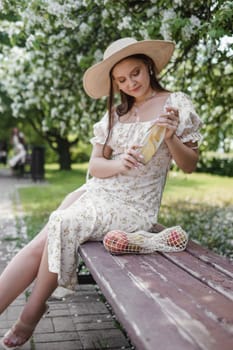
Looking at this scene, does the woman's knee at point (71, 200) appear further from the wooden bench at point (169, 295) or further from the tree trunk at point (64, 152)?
the tree trunk at point (64, 152)

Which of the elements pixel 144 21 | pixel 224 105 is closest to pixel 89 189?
pixel 144 21

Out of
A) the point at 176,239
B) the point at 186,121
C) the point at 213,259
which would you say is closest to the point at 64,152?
the point at 186,121

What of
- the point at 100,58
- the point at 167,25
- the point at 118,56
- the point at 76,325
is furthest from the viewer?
the point at 100,58

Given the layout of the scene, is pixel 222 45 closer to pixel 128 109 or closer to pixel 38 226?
pixel 128 109

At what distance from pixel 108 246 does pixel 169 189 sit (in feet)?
36.4

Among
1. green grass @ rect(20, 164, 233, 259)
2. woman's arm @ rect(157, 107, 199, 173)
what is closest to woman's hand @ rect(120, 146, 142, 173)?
woman's arm @ rect(157, 107, 199, 173)

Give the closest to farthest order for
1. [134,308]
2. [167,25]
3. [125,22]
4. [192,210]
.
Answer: [134,308] < [167,25] < [125,22] < [192,210]

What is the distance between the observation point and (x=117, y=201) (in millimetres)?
3258

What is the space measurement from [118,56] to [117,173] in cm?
67

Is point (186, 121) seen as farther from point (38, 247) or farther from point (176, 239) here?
point (38, 247)

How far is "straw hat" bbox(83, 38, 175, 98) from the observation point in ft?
10.6

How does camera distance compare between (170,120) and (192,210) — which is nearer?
(170,120)

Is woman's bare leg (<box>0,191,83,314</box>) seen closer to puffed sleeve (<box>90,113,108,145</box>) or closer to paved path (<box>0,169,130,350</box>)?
paved path (<box>0,169,130,350</box>)

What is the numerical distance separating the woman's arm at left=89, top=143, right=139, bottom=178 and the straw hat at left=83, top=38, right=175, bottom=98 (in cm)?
42
